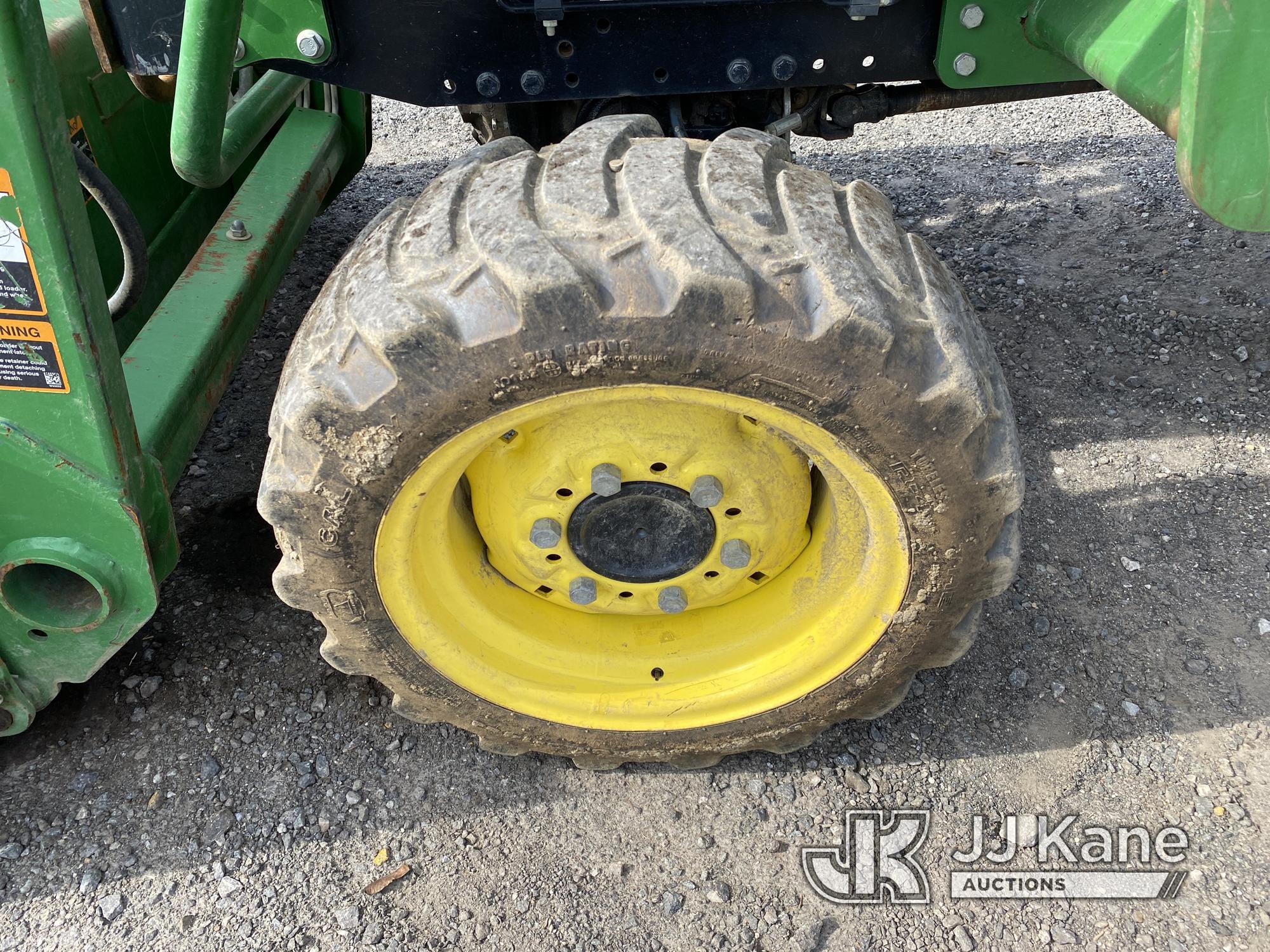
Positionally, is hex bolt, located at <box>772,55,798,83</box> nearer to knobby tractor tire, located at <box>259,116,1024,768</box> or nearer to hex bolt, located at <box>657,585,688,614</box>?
knobby tractor tire, located at <box>259,116,1024,768</box>

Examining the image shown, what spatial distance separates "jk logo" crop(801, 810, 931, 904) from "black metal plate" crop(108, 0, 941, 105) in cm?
165

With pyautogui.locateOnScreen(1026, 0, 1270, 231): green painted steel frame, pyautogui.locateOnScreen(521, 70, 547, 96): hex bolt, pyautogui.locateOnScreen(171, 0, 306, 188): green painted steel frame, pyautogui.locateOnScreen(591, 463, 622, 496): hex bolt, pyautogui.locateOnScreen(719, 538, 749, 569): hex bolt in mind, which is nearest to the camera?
pyautogui.locateOnScreen(1026, 0, 1270, 231): green painted steel frame

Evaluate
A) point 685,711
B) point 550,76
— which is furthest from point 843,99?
point 685,711

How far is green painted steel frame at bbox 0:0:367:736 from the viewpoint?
144cm

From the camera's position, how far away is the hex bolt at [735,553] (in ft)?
6.27

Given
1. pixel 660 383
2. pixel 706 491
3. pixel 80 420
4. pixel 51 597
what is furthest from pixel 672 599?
pixel 51 597

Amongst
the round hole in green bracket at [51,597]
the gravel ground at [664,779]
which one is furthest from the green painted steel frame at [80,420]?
the gravel ground at [664,779]

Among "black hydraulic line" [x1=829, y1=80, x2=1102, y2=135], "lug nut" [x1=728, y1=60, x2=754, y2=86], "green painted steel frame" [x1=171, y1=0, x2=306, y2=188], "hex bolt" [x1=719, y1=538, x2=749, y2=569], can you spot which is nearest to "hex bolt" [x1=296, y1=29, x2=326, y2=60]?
"green painted steel frame" [x1=171, y1=0, x2=306, y2=188]

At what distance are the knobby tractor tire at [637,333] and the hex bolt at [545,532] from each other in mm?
313

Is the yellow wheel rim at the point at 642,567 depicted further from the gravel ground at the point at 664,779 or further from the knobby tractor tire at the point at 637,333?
the gravel ground at the point at 664,779

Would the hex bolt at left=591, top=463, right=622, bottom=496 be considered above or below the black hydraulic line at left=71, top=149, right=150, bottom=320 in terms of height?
below

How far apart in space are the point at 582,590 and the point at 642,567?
0.43 feet

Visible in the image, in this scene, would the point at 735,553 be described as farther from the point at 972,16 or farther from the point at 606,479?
the point at 972,16

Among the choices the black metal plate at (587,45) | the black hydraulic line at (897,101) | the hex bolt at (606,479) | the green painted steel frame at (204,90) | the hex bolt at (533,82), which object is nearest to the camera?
the green painted steel frame at (204,90)
